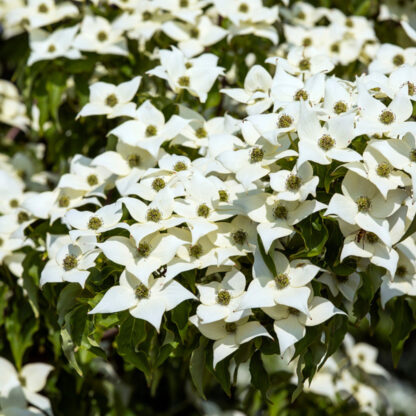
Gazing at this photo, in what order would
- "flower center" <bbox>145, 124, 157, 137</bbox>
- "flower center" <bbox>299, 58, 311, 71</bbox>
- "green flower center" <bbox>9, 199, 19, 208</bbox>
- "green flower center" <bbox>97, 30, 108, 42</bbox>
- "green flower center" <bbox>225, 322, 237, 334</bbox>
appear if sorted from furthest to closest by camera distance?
"green flower center" <bbox>97, 30, 108, 42</bbox>
"green flower center" <bbox>9, 199, 19, 208</bbox>
"flower center" <bbox>299, 58, 311, 71</bbox>
"flower center" <bbox>145, 124, 157, 137</bbox>
"green flower center" <bbox>225, 322, 237, 334</bbox>

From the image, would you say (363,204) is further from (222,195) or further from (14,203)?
(14,203)

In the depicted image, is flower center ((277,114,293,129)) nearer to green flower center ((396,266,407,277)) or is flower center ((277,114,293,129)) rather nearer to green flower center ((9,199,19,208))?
green flower center ((396,266,407,277))

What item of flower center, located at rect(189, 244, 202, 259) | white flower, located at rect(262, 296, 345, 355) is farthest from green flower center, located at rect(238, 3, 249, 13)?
white flower, located at rect(262, 296, 345, 355)

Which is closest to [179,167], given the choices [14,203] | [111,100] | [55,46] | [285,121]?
[285,121]

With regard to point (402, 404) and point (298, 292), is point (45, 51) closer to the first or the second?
point (298, 292)

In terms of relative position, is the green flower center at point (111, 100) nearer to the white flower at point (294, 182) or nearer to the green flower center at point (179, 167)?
the green flower center at point (179, 167)

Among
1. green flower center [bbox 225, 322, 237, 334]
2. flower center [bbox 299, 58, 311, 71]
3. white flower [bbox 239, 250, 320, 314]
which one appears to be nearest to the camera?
white flower [bbox 239, 250, 320, 314]
